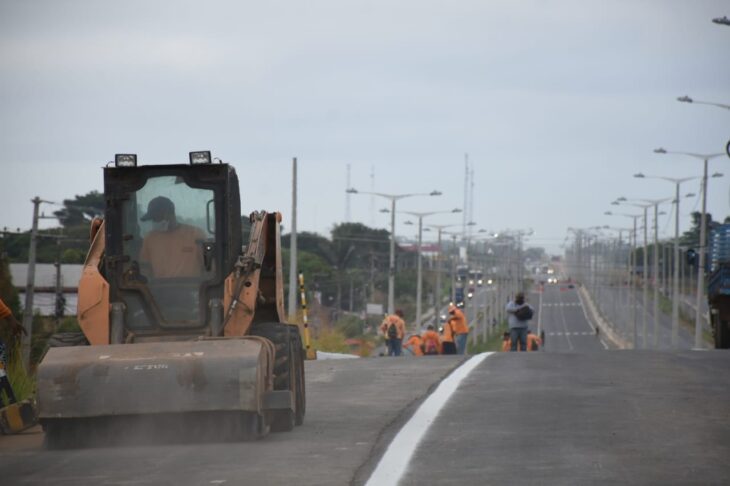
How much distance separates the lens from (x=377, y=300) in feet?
409

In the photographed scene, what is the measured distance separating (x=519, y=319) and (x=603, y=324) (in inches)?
4135

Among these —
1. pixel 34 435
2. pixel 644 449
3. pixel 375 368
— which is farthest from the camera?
pixel 375 368

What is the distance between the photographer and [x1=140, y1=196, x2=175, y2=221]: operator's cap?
14.6 metres

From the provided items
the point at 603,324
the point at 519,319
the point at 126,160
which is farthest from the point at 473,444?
the point at 603,324

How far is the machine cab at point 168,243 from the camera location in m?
14.5

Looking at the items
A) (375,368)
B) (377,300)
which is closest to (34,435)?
(375,368)

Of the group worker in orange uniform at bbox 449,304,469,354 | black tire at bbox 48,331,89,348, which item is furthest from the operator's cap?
worker in orange uniform at bbox 449,304,469,354

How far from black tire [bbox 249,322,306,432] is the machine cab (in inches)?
26.1

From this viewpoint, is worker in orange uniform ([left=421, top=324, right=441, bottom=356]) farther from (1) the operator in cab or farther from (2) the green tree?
(2) the green tree

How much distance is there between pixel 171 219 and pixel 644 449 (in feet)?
17.6

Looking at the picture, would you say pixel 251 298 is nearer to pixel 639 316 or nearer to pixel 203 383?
pixel 203 383

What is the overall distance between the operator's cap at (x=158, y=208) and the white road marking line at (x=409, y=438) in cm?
330

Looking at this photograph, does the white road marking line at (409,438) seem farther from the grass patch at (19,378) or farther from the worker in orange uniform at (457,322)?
the worker in orange uniform at (457,322)

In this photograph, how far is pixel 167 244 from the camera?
14641 millimetres
